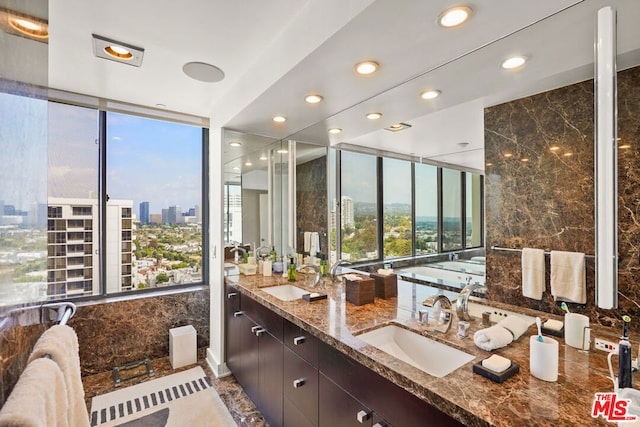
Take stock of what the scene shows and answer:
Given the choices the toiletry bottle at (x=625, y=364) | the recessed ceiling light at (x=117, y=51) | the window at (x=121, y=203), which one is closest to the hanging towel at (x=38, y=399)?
the toiletry bottle at (x=625, y=364)

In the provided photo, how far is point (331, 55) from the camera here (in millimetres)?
1492

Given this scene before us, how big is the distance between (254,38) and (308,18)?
0.50m

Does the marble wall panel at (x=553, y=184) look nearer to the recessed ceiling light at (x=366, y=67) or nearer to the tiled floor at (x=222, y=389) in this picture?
the recessed ceiling light at (x=366, y=67)

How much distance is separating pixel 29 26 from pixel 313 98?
1497mm

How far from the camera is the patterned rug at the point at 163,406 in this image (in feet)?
7.13

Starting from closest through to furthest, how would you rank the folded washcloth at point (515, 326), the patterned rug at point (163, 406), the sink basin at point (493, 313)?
1. the folded washcloth at point (515, 326)
2. the sink basin at point (493, 313)
3. the patterned rug at point (163, 406)

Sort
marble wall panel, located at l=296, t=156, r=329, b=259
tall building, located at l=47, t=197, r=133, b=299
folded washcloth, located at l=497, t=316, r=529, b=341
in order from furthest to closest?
marble wall panel, located at l=296, t=156, r=329, b=259 < tall building, located at l=47, t=197, r=133, b=299 < folded washcloth, located at l=497, t=316, r=529, b=341

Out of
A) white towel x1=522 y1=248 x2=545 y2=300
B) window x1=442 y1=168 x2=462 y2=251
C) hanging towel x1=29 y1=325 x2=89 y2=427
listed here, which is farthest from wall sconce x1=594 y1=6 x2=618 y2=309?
hanging towel x1=29 y1=325 x2=89 y2=427

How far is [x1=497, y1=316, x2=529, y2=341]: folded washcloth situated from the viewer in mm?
1381

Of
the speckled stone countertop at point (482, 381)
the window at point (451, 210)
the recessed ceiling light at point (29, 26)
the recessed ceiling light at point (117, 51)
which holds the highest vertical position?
the recessed ceiling light at point (117, 51)

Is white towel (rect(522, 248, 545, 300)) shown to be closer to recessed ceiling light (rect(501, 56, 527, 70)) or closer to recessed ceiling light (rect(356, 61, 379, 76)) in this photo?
recessed ceiling light (rect(501, 56, 527, 70))

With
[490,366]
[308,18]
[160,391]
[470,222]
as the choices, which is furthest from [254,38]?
[160,391]

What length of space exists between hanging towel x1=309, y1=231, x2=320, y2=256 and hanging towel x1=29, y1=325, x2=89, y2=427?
7.46ft

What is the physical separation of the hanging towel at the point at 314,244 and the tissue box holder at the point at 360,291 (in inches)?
42.7
